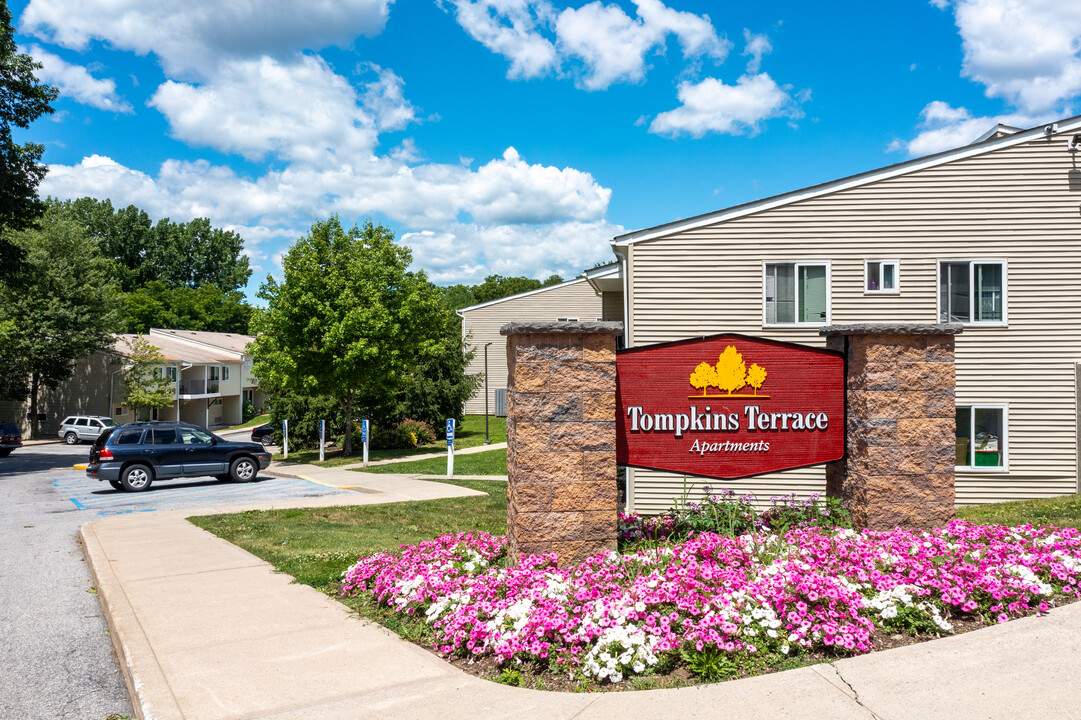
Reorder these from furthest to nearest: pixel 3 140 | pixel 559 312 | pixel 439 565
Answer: pixel 559 312 → pixel 3 140 → pixel 439 565

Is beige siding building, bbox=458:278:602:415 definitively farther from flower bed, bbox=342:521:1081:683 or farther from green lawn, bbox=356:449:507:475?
flower bed, bbox=342:521:1081:683

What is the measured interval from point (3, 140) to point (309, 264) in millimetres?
9674

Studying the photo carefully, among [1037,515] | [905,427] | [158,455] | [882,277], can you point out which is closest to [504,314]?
[158,455]

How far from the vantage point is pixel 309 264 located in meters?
26.6

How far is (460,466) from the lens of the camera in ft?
74.6

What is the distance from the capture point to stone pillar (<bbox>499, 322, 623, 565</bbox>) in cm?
626

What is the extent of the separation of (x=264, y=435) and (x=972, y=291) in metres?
29.9

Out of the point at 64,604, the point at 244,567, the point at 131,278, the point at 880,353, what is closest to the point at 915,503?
the point at 880,353

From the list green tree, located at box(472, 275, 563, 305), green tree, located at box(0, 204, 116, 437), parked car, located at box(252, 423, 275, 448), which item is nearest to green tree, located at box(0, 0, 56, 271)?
parked car, located at box(252, 423, 275, 448)

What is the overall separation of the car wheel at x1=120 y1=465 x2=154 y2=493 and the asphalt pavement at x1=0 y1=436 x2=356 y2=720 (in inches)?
11.9

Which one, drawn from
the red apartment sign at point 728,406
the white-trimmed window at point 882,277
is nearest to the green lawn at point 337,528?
the red apartment sign at point 728,406

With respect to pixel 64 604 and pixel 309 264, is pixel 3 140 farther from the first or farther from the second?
pixel 64 604

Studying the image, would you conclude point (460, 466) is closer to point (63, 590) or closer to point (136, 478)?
point (136, 478)

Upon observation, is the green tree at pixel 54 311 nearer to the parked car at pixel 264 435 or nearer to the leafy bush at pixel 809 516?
the parked car at pixel 264 435
